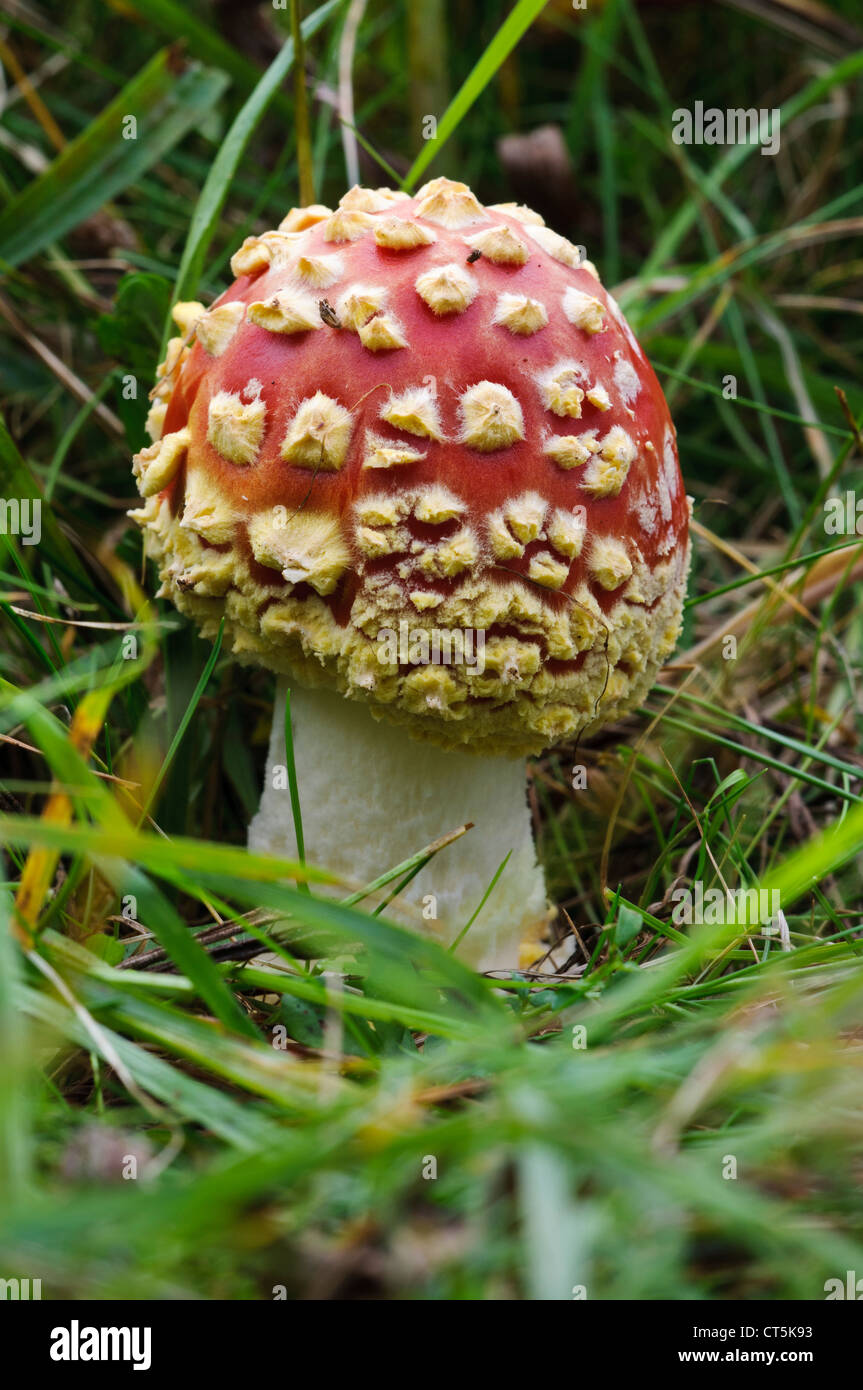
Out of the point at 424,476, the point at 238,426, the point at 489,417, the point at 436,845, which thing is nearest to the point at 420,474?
the point at 424,476

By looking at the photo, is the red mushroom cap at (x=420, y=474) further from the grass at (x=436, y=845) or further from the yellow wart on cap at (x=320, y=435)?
the grass at (x=436, y=845)

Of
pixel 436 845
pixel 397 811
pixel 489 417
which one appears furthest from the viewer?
pixel 397 811

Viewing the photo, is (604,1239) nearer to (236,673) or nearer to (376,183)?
(236,673)

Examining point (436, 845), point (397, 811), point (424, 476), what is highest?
point (424, 476)

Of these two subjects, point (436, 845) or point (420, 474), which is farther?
point (436, 845)

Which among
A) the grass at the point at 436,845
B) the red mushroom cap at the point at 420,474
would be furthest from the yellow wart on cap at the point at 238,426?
the grass at the point at 436,845

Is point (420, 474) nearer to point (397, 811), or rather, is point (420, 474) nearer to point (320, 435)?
point (320, 435)

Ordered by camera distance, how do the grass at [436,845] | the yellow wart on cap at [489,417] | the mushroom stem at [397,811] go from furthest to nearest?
the mushroom stem at [397,811] < the yellow wart on cap at [489,417] < the grass at [436,845]
